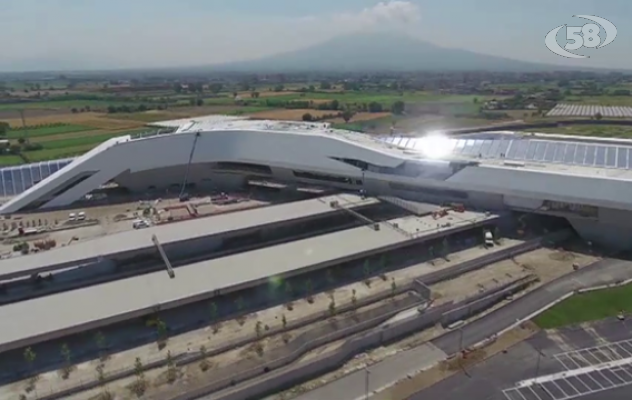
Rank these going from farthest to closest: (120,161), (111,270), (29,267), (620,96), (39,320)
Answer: (620,96)
(120,161)
(111,270)
(29,267)
(39,320)

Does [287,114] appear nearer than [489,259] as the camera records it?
No

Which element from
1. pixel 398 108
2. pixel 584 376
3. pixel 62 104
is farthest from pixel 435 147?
pixel 62 104

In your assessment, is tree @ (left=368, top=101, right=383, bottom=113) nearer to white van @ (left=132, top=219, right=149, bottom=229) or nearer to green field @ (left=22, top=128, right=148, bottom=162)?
green field @ (left=22, top=128, right=148, bottom=162)

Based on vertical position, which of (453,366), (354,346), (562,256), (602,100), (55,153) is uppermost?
(602,100)

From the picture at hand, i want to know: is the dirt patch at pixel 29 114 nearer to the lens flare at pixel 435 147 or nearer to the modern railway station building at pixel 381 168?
A: the modern railway station building at pixel 381 168

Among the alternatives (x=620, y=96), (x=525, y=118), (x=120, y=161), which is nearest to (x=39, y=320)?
(x=120, y=161)

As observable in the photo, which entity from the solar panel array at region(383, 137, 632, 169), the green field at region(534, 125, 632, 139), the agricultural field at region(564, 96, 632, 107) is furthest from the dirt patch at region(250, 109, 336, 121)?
the agricultural field at region(564, 96, 632, 107)

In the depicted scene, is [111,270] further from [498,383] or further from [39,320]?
[498,383]

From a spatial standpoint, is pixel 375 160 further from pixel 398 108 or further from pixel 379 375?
pixel 398 108
